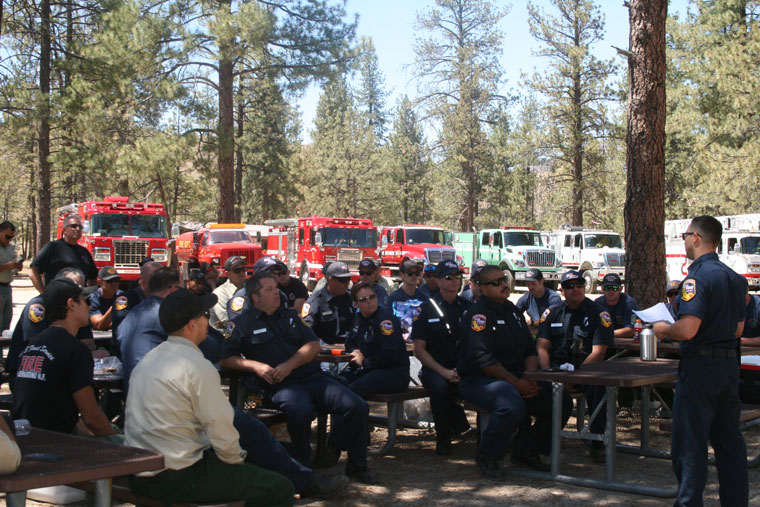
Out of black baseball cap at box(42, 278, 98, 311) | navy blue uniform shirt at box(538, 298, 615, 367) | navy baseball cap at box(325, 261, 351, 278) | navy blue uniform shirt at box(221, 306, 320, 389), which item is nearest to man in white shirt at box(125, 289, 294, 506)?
black baseball cap at box(42, 278, 98, 311)

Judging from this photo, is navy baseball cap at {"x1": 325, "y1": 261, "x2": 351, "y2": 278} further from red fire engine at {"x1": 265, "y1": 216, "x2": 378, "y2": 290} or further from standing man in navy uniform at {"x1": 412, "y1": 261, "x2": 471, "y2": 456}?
red fire engine at {"x1": 265, "y1": 216, "x2": 378, "y2": 290}

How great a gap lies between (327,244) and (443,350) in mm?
19697

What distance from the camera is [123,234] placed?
75.1 feet

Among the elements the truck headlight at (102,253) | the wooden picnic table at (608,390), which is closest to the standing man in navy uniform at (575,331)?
the wooden picnic table at (608,390)

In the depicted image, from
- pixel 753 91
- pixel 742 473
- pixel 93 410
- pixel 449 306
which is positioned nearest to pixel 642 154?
pixel 449 306

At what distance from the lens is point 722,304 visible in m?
4.36

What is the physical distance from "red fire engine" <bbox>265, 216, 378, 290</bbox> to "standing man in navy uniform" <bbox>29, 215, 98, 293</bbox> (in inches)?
647

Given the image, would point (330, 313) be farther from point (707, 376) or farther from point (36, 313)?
point (707, 376)

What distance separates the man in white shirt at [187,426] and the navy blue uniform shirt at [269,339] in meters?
1.91

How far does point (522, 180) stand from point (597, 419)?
4163cm

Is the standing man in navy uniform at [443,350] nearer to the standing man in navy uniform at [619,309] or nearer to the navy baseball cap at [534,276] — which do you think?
the navy baseball cap at [534,276]

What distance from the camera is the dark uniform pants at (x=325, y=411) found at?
17.7ft

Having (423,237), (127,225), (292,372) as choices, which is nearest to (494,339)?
(292,372)

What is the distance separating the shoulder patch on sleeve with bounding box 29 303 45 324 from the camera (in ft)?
17.5
